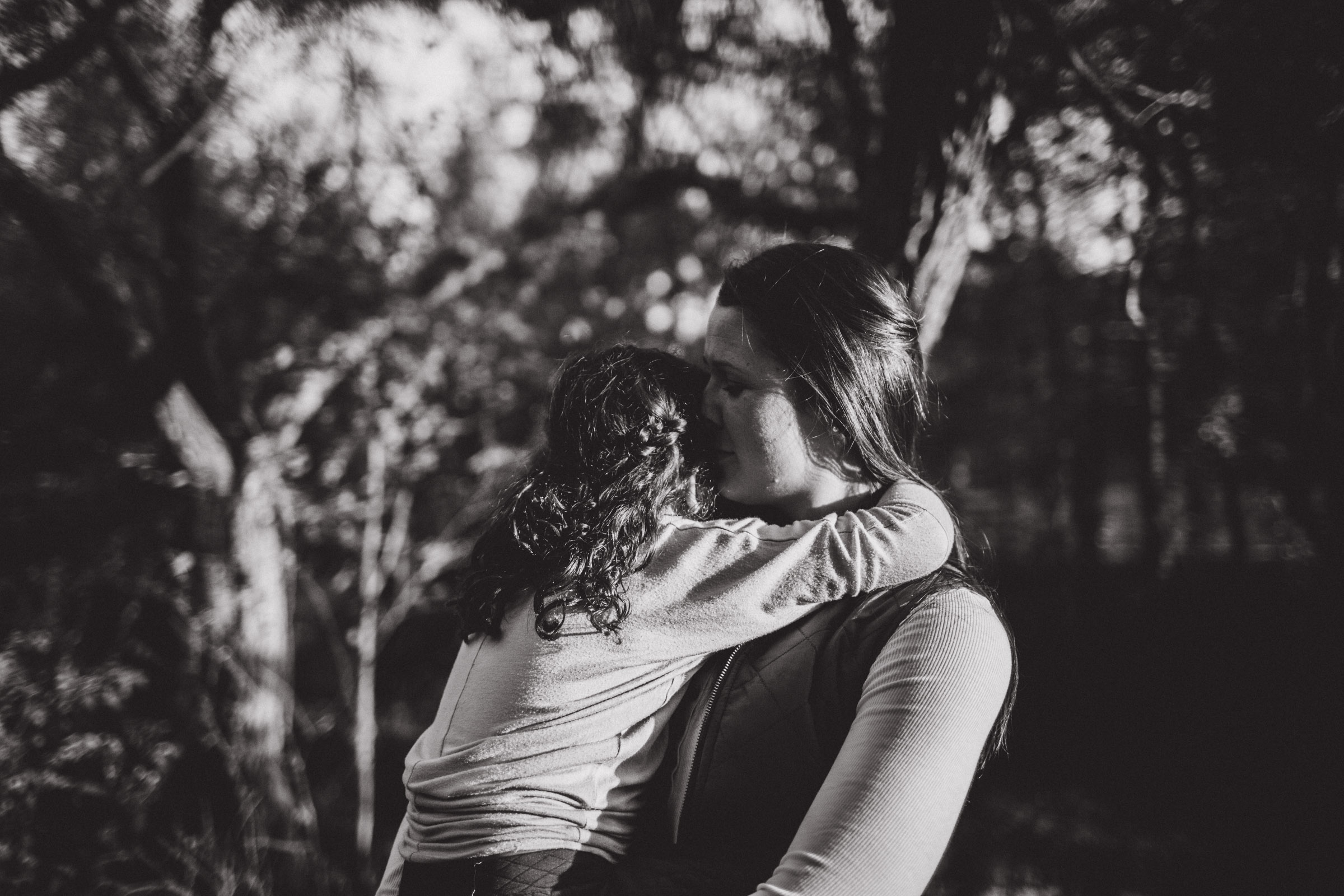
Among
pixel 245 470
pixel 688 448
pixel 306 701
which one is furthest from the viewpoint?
pixel 306 701

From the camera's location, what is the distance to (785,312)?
53.7 inches

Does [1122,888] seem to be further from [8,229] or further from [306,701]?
[8,229]

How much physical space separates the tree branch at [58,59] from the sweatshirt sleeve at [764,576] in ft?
7.63

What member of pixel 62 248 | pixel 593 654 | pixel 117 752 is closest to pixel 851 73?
pixel 593 654

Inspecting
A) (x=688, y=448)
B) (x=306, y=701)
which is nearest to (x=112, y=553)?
(x=306, y=701)

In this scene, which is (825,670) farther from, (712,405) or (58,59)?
(58,59)

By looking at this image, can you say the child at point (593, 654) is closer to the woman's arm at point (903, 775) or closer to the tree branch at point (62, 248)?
the woman's arm at point (903, 775)

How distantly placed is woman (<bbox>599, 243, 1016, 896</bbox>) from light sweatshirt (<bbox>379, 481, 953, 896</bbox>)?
7 centimetres

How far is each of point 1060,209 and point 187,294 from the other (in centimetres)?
338

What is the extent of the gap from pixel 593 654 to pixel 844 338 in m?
0.68

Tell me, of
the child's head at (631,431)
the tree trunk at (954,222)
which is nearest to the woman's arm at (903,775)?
the child's head at (631,431)

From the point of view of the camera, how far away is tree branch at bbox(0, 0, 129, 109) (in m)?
2.19

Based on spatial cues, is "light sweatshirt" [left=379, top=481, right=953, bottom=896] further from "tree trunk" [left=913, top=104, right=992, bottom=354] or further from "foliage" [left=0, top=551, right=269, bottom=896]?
"foliage" [left=0, top=551, right=269, bottom=896]

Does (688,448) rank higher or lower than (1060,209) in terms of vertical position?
lower
